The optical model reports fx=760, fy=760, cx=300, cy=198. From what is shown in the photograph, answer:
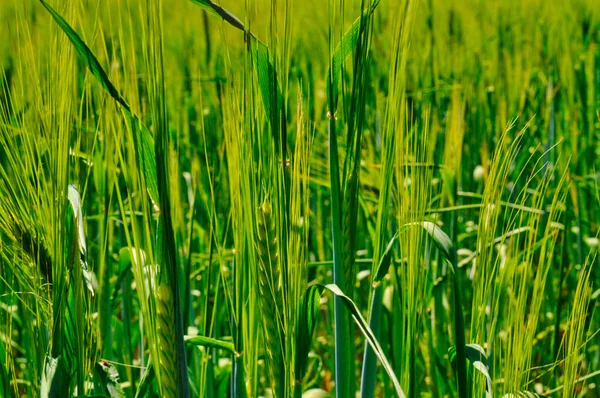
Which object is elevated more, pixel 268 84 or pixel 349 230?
pixel 268 84

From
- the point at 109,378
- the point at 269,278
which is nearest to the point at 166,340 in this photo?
the point at 269,278

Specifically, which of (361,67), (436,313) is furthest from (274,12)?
(436,313)

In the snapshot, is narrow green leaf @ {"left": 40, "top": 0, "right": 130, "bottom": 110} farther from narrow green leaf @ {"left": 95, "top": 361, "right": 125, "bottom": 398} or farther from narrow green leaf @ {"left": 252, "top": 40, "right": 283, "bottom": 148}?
narrow green leaf @ {"left": 95, "top": 361, "right": 125, "bottom": 398}

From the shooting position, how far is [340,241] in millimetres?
597

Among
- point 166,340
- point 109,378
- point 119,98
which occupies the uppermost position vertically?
point 119,98

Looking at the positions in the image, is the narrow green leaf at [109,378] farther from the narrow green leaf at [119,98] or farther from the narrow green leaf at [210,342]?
the narrow green leaf at [119,98]

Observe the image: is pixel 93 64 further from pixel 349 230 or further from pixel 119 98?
pixel 349 230

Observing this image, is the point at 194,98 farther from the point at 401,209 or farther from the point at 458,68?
the point at 401,209

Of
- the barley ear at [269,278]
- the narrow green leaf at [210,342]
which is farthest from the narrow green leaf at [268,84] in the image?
the narrow green leaf at [210,342]

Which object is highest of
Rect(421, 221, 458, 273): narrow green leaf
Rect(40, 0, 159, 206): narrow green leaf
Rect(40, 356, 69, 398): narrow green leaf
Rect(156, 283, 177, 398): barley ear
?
Rect(40, 0, 159, 206): narrow green leaf

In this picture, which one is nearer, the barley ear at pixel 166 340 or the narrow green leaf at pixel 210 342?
the barley ear at pixel 166 340

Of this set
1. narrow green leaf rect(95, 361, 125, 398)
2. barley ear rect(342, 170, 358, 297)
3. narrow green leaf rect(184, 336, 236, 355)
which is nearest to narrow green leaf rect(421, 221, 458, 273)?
barley ear rect(342, 170, 358, 297)

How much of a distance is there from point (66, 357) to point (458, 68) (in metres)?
1.13

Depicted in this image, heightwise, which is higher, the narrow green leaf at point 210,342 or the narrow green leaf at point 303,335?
the narrow green leaf at point 303,335
